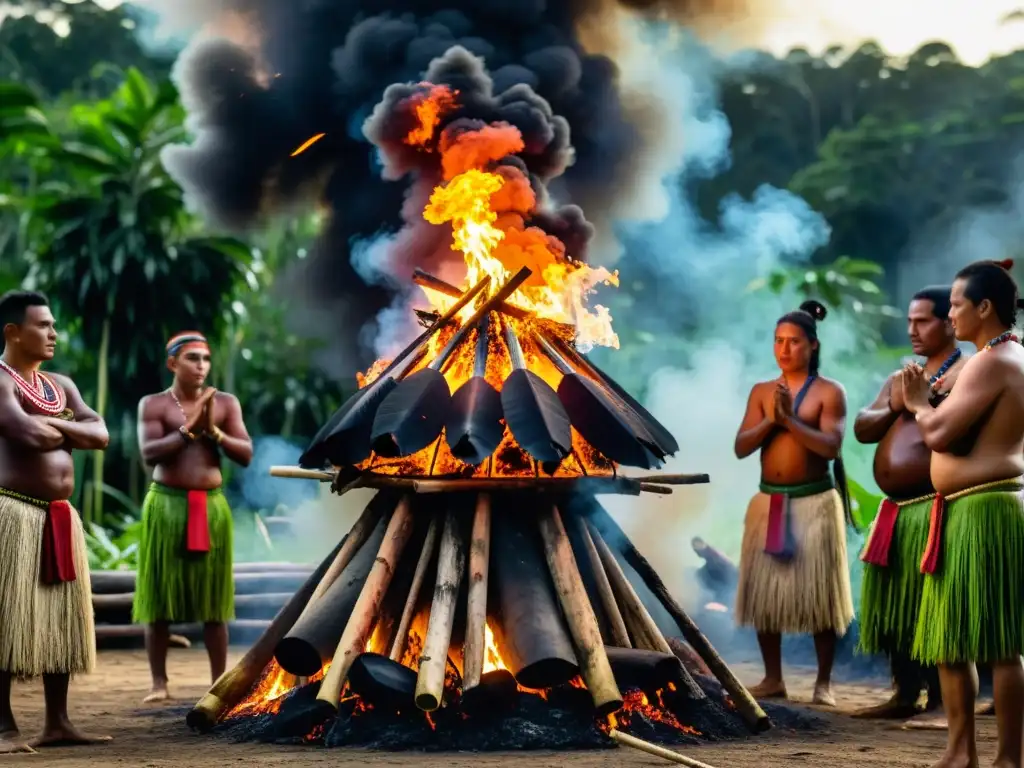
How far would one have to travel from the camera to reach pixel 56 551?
572 cm

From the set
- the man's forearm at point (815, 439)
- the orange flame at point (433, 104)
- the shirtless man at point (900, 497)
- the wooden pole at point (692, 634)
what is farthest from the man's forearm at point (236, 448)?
the shirtless man at point (900, 497)

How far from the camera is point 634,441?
18.8 feet

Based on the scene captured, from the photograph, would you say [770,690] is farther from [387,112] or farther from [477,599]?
[387,112]

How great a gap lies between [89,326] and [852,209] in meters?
15.0

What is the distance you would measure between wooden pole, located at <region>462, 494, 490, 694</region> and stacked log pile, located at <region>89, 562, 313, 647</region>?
4.12 metres

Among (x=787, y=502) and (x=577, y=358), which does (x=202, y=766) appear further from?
(x=787, y=502)

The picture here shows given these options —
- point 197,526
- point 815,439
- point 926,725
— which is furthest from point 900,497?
point 197,526

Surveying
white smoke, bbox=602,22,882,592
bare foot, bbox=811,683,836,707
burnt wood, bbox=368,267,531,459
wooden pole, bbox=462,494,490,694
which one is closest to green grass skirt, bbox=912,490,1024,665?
wooden pole, bbox=462,494,490,694

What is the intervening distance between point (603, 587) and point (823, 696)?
5.57ft

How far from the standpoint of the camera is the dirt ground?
16.8 ft

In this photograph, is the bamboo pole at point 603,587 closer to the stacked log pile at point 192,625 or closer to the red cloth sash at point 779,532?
the red cloth sash at point 779,532

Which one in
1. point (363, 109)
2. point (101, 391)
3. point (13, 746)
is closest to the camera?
point (13, 746)

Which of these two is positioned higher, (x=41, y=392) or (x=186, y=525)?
(x=41, y=392)

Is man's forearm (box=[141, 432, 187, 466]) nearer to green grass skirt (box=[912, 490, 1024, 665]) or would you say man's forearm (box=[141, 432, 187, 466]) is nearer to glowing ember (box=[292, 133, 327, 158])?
glowing ember (box=[292, 133, 327, 158])
